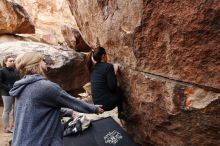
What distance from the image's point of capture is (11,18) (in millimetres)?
11797

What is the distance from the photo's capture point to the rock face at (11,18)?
11719 mm

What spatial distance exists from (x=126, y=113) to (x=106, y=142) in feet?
1.57

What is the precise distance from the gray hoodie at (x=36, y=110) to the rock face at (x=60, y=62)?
6.19 metres

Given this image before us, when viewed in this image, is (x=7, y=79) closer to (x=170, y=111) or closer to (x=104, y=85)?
(x=104, y=85)

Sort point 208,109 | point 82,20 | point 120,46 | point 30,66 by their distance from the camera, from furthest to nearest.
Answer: point 82,20
point 120,46
point 208,109
point 30,66

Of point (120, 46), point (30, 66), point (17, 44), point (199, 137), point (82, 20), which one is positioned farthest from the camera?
point (17, 44)

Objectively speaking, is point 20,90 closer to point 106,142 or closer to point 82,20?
point 106,142

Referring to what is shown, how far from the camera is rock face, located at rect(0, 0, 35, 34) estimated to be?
461 inches

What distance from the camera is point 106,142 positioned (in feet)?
→ 16.5

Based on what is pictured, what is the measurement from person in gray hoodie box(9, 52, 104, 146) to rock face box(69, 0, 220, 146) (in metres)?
1.25

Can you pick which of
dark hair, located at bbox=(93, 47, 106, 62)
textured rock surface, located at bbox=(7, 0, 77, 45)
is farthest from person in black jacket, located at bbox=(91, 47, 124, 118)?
textured rock surface, located at bbox=(7, 0, 77, 45)

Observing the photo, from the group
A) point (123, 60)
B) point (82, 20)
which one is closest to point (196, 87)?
point (123, 60)

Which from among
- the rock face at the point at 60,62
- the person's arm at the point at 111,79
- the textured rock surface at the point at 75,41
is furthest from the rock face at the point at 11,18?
the person's arm at the point at 111,79

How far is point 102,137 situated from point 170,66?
1644mm
